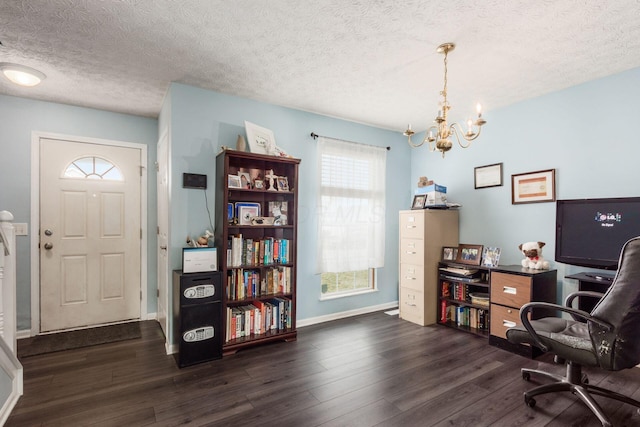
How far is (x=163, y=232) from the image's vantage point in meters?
3.33

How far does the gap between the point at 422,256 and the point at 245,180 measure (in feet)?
7.24

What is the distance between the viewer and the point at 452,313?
147 inches

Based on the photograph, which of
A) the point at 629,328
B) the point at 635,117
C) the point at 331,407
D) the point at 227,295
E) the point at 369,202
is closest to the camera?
the point at 629,328

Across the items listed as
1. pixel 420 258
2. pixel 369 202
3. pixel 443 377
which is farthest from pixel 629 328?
pixel 369 202

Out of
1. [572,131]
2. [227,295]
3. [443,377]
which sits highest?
[572,131]

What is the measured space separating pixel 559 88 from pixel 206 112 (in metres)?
3.48

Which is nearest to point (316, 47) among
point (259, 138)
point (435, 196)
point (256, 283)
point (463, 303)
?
point (259, 138)

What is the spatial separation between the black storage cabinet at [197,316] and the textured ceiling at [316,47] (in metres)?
1.82

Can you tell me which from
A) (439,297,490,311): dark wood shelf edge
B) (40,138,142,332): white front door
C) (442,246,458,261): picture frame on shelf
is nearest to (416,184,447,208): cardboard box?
(442,246,458,261): picture frame on shelf

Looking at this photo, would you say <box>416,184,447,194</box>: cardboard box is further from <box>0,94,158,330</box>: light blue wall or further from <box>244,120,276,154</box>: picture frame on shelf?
<box>0,94,158,330</box>: light blue wall

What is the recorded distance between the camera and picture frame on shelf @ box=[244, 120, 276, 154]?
3.06 meters

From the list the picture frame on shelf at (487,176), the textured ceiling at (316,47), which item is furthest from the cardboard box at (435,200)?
the textured ceiling at (316,47)

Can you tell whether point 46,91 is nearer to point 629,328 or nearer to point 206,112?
point 206,112

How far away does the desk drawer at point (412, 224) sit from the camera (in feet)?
12.0
